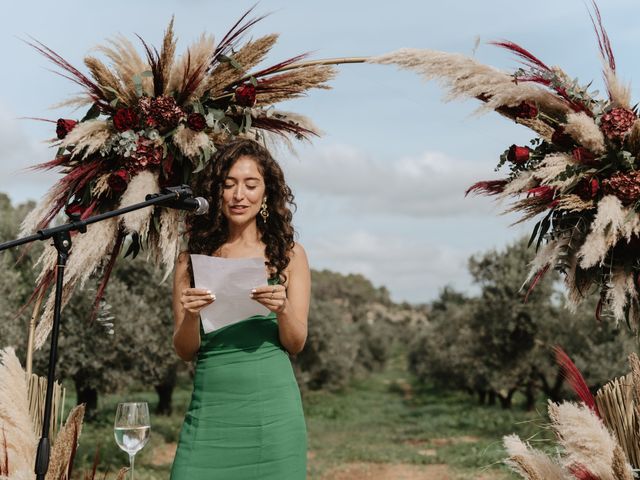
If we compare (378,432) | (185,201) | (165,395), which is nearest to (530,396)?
(378,432)

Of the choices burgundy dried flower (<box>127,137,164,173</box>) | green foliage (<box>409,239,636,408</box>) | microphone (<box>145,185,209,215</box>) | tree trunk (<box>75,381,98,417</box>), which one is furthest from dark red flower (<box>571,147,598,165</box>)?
green foliage (<box>409,239,636,408</box>)

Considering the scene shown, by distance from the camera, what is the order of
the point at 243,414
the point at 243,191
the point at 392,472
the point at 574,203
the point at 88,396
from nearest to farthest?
1. the point at 243,414
2. the point at 243,191
3. the point at 574,203
4. the point at 392,472
5. the point at 88,396

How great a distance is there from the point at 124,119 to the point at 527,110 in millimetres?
2321

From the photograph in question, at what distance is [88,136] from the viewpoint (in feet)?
13.6

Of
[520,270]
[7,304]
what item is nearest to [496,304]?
[520,270]

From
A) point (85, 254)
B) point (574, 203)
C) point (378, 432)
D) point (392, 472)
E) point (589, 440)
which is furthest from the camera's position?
point (378, 432)

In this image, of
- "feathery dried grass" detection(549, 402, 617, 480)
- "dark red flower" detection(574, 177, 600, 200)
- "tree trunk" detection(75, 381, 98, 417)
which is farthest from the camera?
"tree trunk" detection(75, 381, 98, 417)

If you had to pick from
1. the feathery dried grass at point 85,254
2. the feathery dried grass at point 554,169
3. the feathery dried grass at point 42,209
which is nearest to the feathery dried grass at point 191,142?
the feathery dried grass at point 85,254

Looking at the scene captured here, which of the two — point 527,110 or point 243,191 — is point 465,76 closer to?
point 527,110

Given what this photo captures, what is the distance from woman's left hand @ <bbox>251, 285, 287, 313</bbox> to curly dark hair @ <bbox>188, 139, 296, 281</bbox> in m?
0.60

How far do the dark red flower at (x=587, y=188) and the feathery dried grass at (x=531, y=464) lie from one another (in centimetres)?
173

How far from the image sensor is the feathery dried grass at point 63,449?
2824mm

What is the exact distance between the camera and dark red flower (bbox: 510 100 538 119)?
388 cm

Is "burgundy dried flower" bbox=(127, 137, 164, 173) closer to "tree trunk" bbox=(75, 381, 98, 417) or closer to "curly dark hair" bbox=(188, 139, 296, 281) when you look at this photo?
"curly dark hair" bbox=(188, 139, 296, 281)
